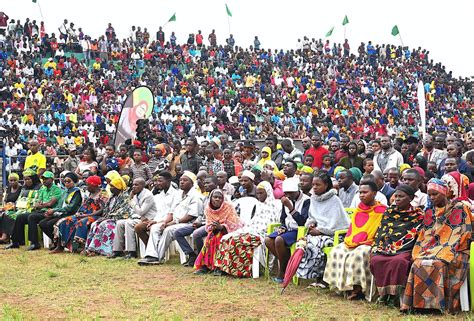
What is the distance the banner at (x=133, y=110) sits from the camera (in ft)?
49.7

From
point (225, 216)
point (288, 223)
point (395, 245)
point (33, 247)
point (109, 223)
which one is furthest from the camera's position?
point (33, 247)

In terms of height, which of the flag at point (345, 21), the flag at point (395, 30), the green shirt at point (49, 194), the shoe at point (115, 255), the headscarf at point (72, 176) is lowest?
the shoe at point (115, 255)

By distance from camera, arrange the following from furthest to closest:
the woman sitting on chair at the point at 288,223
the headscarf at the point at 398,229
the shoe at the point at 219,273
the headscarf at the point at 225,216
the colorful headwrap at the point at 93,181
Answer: the colorful headwrap at the point at 93,181, the headscarf at the point at 225,216, the shoe at the point at 219,273, the woman sitting on chair at the point at 288,223, the headscarf at the point at 398,229

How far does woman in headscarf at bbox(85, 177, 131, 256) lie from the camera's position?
1095 centimetres

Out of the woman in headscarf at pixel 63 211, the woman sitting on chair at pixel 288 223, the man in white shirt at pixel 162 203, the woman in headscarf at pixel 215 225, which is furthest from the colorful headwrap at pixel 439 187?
the woman in headscarf at pixel 63 211

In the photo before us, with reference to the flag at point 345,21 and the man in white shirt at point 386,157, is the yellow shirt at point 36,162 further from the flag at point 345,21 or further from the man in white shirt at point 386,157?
the flag at point 345,21

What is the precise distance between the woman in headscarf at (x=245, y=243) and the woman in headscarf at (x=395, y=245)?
2.08m

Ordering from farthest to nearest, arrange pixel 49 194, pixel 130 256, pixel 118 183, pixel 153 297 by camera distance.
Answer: pixel 49 194, pixel 118 183, pixel 130 256, pixel 153 297

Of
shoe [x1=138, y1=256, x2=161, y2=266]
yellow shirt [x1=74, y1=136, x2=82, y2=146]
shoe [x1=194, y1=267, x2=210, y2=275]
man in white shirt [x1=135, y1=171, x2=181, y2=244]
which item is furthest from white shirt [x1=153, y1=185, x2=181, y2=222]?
yellow shirt [x1=74, y1=136, x2=82, y2=146]

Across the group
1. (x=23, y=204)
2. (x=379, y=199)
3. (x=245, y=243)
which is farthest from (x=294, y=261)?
(x=23, y=204)

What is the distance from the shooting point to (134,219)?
426 inches

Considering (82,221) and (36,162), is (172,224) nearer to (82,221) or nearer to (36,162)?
(82,221)

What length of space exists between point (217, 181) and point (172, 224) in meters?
0.87

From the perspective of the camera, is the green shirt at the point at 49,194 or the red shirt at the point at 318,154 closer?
the red shirt at the point at 318,154
